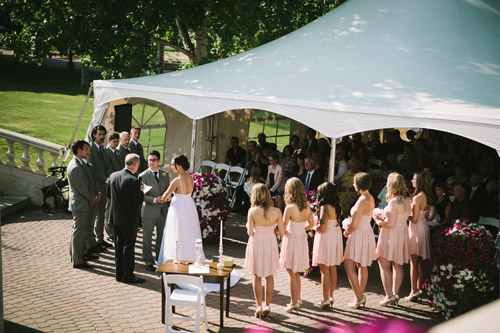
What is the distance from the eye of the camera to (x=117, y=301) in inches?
285

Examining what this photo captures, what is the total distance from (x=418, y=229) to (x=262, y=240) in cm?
218

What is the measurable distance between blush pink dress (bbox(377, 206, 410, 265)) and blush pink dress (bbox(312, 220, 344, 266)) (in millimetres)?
608

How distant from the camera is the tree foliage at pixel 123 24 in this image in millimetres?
14055

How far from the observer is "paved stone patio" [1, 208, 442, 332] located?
259 inches

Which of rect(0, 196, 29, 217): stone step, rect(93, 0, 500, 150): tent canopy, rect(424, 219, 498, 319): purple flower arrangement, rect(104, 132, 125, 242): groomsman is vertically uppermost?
rect(93, 0, 500, 150): tent canopy

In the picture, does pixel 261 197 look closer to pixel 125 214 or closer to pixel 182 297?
pixel 182 297

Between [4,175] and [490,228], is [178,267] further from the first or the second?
[4,175]

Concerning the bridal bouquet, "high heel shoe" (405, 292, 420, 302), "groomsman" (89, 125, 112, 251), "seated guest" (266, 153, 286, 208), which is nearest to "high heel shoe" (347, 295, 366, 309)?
"high heel shoe" (405, 292, 420, 302)

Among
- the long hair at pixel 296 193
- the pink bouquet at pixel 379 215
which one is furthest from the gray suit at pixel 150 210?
the pink bouquet at pixel 379 215

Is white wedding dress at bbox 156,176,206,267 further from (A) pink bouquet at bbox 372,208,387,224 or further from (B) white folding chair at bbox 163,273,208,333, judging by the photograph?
(A) pink bouquet at bbox 372,208,387,224

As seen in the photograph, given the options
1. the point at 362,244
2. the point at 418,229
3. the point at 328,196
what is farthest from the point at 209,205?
the point at 418,229

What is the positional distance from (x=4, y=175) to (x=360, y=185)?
861 centimetres

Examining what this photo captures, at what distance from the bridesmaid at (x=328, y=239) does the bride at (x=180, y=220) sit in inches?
79.5

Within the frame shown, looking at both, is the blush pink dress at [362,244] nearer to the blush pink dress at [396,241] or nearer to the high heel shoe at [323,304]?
the blush pink dress at [396,241]
